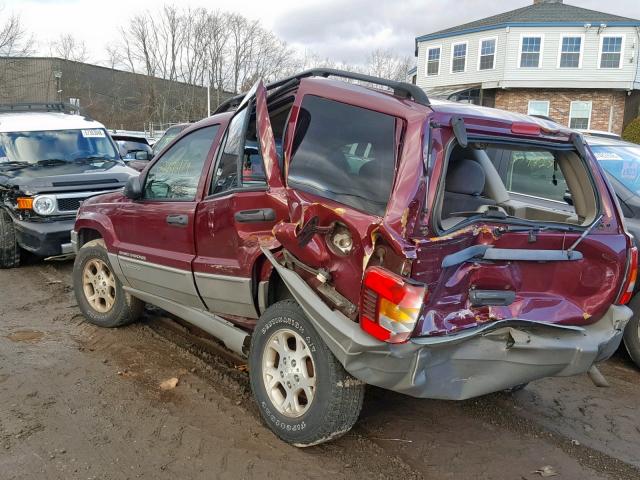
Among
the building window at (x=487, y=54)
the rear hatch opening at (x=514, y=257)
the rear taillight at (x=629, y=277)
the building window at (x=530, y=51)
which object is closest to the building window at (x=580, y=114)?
the building window at (x=530, y=51)

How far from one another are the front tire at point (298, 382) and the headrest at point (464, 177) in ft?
4.00

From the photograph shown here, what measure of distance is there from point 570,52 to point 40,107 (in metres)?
25.7

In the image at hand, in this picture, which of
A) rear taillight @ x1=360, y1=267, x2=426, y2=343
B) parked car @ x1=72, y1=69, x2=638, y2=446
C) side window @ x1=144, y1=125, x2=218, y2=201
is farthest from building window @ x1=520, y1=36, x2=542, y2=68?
rear taillight @ x1=360, y1=267, x2=426, y2=343

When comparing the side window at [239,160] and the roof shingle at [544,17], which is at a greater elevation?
the roof shingle at [544,17]

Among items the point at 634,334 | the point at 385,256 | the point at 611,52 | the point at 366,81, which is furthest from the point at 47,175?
the point at 611,52

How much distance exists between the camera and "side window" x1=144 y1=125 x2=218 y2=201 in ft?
13.5

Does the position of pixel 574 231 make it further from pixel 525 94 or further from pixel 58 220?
pixel 525 94

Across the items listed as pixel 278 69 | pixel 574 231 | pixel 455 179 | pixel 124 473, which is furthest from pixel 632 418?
pixel 278 69

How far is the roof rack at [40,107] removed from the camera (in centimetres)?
920

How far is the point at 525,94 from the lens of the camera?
91.8 feet

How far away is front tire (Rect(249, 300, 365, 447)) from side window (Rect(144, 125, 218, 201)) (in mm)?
1326

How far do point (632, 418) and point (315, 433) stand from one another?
2.32 m

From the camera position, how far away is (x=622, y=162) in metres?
5.33

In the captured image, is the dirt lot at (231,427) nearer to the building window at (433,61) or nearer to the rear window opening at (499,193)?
the rear window opening at (499,193)
